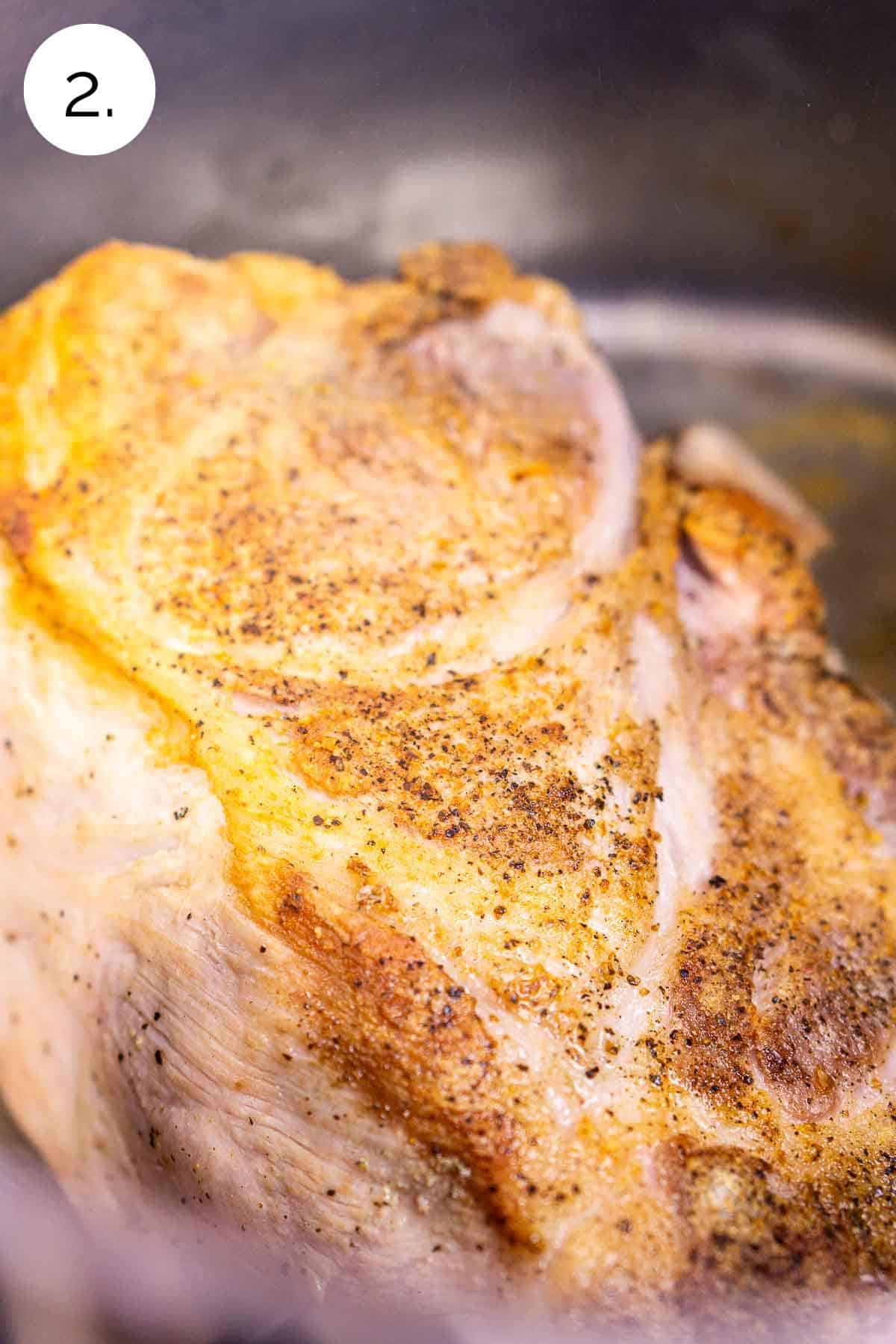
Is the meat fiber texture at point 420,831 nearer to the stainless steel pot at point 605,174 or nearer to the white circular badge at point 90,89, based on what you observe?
the white circular badge at point 90,89

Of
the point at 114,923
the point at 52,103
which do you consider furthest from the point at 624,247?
the point at 114,923

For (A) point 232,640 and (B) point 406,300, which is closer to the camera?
(A) point 232,640

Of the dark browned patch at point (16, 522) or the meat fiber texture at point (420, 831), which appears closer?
the meat fiber texture at point (420, 831)

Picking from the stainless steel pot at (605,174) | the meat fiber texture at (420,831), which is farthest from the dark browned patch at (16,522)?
the stainless steel pot at (605,174)

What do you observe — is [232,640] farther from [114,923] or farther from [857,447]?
[857,447]

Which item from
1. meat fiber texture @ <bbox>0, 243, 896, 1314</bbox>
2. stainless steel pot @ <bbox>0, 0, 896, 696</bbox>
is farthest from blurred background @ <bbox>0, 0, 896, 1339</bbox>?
meat fiber texture @ <bbox>0, 243, 896, 1314</bbox>

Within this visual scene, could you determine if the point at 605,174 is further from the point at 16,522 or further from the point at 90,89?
the point at 16,522

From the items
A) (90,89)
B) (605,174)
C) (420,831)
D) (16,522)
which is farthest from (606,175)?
(420,831)

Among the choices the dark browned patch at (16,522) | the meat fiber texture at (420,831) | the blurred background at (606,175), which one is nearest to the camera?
the meat fiber texture at (420,831)
